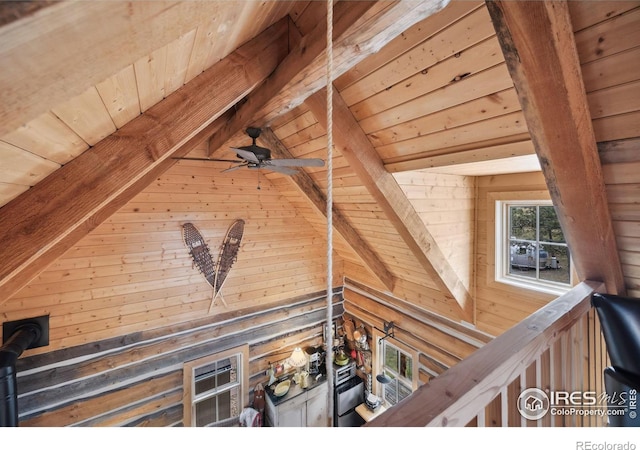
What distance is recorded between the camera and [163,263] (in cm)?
365

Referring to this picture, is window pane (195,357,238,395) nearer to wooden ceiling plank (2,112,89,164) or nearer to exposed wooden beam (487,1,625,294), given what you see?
wooden ceiling plank (2,112,89,164)

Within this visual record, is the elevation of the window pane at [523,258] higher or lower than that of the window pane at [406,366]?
higher

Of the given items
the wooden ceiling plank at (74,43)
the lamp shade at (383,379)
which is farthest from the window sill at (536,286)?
the wooden ceiling plank at (74,43)

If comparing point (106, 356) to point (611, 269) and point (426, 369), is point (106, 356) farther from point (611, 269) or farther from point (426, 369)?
point (611, 269)

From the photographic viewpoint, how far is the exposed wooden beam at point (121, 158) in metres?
1.13

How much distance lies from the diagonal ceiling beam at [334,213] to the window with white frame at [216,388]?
101 inches

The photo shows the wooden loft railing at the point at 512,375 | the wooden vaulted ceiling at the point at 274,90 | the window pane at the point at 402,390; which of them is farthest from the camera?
the window pane at the point at 402,390

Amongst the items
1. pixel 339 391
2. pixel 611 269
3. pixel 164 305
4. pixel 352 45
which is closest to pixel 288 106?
pixel 352 45

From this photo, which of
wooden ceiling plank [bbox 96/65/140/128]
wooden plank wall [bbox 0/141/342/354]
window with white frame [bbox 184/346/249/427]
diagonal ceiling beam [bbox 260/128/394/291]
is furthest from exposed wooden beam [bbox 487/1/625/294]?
window with white frame [bbox 184/346/249/427]

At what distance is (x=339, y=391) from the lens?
471 centimetres

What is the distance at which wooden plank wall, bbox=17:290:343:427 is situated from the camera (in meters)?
3.19

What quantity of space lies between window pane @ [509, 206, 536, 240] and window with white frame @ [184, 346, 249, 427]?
424 centimetres

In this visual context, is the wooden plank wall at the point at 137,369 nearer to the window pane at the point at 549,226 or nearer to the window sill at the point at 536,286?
the window sill at the point at 536,286

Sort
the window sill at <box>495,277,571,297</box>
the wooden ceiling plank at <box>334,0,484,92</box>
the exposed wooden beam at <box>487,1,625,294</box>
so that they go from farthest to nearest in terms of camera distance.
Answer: the window sill at <box>495,277,571,297</box> → the wooden ceiling plank at <box>334,0,484,92</box> → the exposed wooden beam at <box>487,1,625,294</box>
